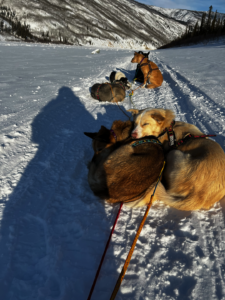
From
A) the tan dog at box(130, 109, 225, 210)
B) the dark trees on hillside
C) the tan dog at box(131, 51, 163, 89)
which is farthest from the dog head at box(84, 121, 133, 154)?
the dark trees on hillside

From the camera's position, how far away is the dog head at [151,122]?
3.32 m

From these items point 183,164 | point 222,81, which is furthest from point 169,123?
point 222,81

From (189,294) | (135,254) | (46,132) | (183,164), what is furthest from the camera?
(46,132)

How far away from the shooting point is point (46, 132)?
4.20 m

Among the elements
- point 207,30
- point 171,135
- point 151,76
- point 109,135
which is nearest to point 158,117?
point 171,135

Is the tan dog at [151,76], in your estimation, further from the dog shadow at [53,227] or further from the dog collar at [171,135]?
the dog shadow at [53,227]

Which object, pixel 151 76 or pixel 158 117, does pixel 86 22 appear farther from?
pixel 158 117

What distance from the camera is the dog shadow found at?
172 cm

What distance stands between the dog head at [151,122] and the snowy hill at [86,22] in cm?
10615

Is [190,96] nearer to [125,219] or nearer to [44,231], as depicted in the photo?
[125,219]

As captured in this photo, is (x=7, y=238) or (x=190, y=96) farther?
(x=190, y=96)

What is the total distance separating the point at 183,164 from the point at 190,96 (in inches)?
193

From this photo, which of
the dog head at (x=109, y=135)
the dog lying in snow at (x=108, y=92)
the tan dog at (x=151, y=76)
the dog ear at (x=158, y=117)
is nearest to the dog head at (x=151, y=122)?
the dog ear at (x=158, y=117)

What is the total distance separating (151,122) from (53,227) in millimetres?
2419
